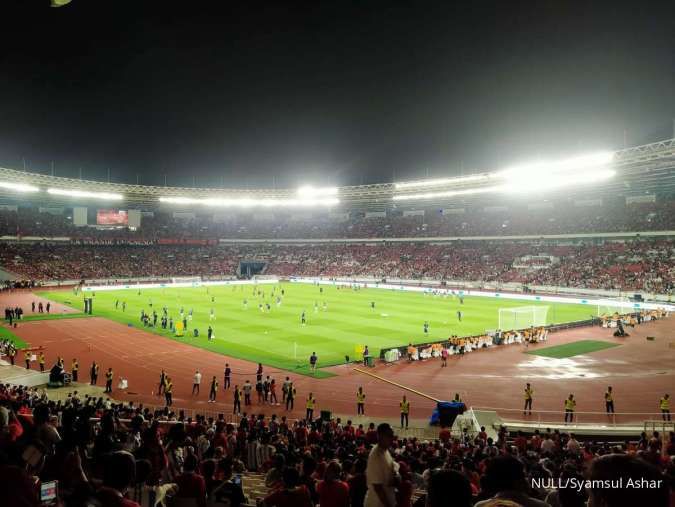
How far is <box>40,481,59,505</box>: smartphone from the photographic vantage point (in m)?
4.34

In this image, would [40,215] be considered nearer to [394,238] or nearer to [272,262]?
[272,262]

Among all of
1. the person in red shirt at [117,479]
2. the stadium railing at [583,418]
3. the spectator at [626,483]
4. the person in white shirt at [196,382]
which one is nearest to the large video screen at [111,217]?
the person in white shirt at [196,382]

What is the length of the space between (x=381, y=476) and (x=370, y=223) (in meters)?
104

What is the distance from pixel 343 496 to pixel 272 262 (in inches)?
3841

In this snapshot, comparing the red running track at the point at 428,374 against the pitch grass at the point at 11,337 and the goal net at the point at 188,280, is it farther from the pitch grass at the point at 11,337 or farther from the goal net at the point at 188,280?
the goal net at the point at 188,280

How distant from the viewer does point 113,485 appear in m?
3.36

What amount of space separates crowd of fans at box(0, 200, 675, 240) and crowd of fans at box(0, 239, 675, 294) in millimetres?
2546

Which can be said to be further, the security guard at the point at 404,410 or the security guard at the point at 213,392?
the security guard at the point at 213,392

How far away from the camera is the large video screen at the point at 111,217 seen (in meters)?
93.6

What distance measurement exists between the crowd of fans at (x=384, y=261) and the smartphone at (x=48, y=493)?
6145 cm

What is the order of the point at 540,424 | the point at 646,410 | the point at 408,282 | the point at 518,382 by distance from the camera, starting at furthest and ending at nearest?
1. the point at 408,282
2. the point at 518,382
3. the point at 646,410
4. the point at 540,424

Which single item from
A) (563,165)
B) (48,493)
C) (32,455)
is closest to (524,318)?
(563,165)

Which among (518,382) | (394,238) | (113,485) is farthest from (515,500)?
(394,238)

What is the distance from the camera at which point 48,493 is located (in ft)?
14.5
